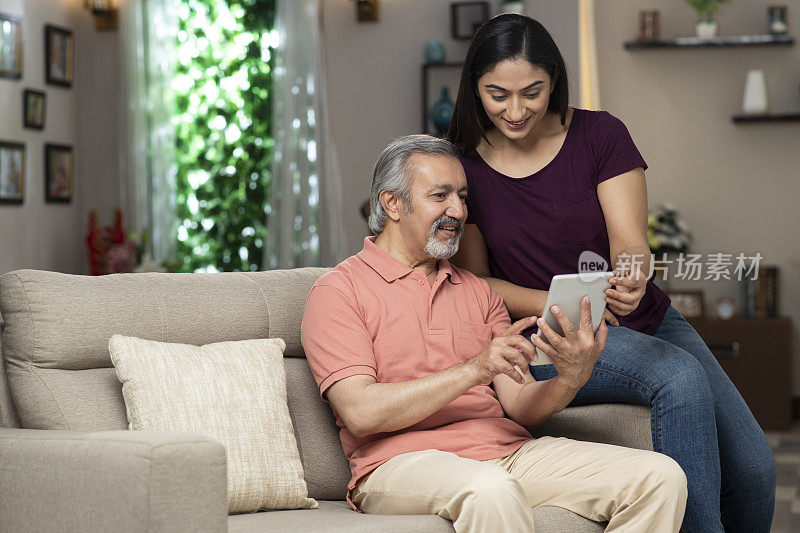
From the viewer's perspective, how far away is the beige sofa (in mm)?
1571

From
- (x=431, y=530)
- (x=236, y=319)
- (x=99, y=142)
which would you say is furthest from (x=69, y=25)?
(x=431, y=530)

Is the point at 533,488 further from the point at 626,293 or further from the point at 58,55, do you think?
the point at 58,55

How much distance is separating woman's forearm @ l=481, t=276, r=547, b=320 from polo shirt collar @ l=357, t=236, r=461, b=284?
11 centimetres

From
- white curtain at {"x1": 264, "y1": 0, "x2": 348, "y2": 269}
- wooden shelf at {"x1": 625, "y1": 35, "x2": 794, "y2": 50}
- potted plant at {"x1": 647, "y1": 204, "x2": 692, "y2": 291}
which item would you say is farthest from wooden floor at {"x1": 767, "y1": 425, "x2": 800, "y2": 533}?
white curtain at {"x1": 264, "y1": 0, "x2": 348, "y2": 269}

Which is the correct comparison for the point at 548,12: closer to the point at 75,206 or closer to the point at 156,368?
the point at 75,206

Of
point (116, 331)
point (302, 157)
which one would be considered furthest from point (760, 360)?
point (116, 331)

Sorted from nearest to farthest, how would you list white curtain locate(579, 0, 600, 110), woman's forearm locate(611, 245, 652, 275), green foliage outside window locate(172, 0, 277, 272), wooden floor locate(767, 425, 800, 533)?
woman's forearm locate(611, 245, 652, 275) < wooden floor locate(767, 425, 800, 533) < white curtain locate(579, 0, 600, 110) < green foliage outside window locate(172, 0, 277, 272)

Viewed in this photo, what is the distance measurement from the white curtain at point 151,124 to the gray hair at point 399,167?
327cm

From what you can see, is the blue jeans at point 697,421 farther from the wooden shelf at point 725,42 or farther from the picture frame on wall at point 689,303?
the wooden shelf at point 725,42

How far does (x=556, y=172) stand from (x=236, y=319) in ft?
2.72

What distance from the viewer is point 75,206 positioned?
18.1 ft

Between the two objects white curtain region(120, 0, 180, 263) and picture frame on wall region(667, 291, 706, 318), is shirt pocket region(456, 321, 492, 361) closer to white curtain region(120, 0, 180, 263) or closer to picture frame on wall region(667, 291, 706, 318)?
picture frame on wall region(667, 291, 706, 318)

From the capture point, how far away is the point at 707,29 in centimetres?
523

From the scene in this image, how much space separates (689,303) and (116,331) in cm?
388
